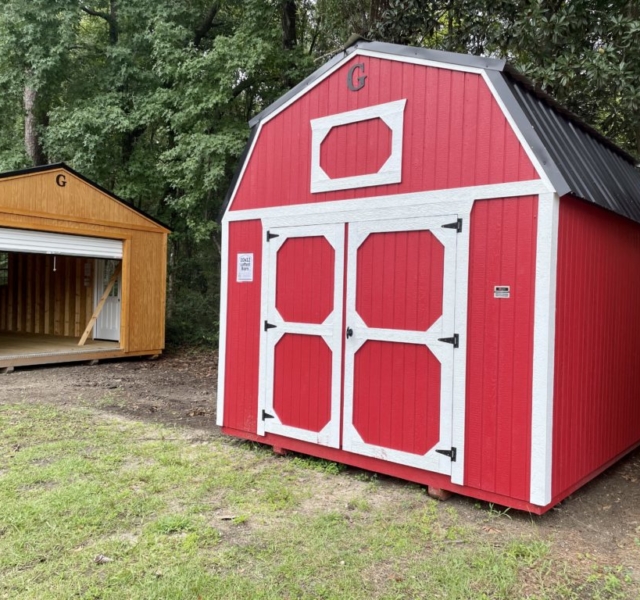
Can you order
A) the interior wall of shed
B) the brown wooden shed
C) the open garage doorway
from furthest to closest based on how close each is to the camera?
the interior wall of shed < the open garage doorway < the brown wooden shed

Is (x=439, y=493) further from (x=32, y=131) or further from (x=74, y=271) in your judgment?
(x=32, y=131)

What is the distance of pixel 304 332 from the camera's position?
4.82 meters

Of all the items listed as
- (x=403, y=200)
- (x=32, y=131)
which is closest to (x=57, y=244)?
(x=403, y=200)

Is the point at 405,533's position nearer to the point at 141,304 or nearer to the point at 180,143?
the point at 141,304

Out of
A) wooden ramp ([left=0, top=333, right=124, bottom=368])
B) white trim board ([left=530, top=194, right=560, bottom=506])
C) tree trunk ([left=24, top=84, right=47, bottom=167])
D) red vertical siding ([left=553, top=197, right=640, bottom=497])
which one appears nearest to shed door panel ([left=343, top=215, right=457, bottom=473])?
white trim board ([left=530, top=194, right=560, bottom=506])

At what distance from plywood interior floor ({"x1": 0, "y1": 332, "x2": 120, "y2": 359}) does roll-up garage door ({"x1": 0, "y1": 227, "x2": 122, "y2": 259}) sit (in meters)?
1.79

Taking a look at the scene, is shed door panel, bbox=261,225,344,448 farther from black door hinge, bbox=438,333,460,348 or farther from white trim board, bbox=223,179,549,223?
black door hinge, bbox=438,333,460,348

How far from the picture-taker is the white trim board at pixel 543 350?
3557mm

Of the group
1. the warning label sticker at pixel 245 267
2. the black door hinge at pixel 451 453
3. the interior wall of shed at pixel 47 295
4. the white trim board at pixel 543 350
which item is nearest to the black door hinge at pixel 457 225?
the white trim board at pixel 543 350

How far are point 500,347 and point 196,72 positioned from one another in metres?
10.1

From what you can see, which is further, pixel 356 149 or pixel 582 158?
pixel 356 149

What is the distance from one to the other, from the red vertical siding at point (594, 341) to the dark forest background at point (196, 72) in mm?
3527

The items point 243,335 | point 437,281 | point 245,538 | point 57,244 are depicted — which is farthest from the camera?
point 57,244

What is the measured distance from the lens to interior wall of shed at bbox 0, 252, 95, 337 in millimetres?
12852
